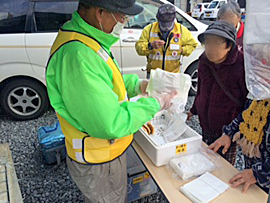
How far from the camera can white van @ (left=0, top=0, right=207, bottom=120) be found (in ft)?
11.8

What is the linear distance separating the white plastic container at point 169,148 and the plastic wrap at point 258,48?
621 millimetres

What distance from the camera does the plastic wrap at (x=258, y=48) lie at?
0.81 m

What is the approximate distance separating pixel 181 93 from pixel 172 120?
0.97 feet

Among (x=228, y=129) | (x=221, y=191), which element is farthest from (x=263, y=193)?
(x=228, y=129)

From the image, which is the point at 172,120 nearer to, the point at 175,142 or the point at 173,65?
the point at 175,142

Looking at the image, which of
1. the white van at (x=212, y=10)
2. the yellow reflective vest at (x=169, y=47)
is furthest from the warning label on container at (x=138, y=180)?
the white van at (x=212, y=10)

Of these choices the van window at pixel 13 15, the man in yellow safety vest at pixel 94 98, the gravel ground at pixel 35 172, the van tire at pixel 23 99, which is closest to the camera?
the man in yellow safety vest at pixel 94 98

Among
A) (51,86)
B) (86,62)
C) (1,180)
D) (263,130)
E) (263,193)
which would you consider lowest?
(1,180)

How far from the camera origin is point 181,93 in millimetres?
1506

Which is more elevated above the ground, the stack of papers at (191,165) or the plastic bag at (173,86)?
the plastic bag at (173,86)

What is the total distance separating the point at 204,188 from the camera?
4.12ft

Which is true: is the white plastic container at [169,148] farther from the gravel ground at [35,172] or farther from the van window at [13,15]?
the van window at [13,15]

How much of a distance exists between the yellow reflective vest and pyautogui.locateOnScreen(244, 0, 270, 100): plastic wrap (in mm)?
2388

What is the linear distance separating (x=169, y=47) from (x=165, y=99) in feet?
6.47
